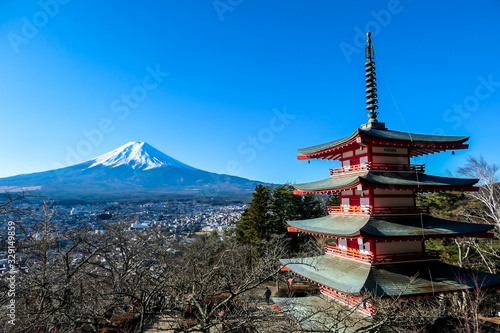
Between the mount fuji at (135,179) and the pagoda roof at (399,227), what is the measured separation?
283 ft

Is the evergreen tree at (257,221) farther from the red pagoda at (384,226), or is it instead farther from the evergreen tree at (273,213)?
the red pagoda at (384,226)

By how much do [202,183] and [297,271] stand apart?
133 metres

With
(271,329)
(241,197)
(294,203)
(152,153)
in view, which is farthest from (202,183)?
(271,329)

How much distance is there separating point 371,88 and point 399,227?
19.6 ft

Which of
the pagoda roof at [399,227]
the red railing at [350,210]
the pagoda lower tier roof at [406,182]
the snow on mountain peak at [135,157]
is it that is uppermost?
the snow on mountain peak at [135,157]

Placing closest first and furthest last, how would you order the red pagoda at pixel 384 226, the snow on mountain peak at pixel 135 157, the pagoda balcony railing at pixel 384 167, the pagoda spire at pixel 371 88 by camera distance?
the red pagoda at pixel 384 226, the pagoda balcony railing at pixel 384 167, the pagoda spire at pixel 371 88, the snow on mountain peak at pixel 135 157

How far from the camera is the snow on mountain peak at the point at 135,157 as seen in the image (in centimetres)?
13938

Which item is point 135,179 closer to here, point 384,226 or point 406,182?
point 384,226

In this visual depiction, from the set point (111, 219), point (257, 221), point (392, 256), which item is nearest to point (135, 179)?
point (111, 219)

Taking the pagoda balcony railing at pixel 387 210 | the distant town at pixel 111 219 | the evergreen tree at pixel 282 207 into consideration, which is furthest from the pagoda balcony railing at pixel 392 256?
the evergreen tree at pixel 282 207

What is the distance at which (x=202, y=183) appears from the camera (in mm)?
142500

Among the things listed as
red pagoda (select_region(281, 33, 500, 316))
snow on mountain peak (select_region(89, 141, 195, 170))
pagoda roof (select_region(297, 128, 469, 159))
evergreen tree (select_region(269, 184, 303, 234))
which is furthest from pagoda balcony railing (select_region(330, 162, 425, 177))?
snow on mountain peak (select_region(89, 141, 195, 170))

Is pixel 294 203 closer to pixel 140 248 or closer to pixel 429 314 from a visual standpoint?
pixel 140 248

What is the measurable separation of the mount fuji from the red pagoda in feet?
282
